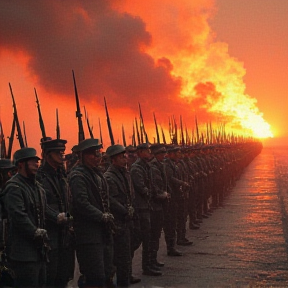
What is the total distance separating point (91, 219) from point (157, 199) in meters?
3.25

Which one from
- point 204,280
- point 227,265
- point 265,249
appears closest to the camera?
point 204,280

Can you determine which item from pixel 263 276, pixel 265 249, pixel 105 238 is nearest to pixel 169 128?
pixel 265 249

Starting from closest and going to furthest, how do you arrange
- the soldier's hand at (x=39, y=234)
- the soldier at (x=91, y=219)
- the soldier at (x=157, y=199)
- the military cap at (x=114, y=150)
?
the soldier's hand at (x=39, y=234) < the soldier at (x=91, y=219) < the military cap at (x=114, y=150) < the soldier at (x=157, y=199)

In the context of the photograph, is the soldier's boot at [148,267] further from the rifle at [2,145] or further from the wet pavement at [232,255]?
the rifle at [2,145]

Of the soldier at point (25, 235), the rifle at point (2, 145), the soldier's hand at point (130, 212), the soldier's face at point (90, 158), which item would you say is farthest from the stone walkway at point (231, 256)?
the rifle at point (2, 145)

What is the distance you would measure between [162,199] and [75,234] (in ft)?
11.1

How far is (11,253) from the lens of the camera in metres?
5.18

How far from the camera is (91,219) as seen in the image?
6.21 meters

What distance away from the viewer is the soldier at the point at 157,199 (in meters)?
9.14

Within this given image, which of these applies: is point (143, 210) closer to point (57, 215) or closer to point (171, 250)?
point (171, 250)


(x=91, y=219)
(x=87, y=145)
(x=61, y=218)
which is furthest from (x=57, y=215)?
(x=87, y=145)

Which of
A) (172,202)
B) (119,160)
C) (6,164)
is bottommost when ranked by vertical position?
(172,202)

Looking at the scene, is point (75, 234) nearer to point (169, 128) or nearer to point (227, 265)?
point (227, 265)

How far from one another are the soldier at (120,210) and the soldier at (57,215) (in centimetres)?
108
